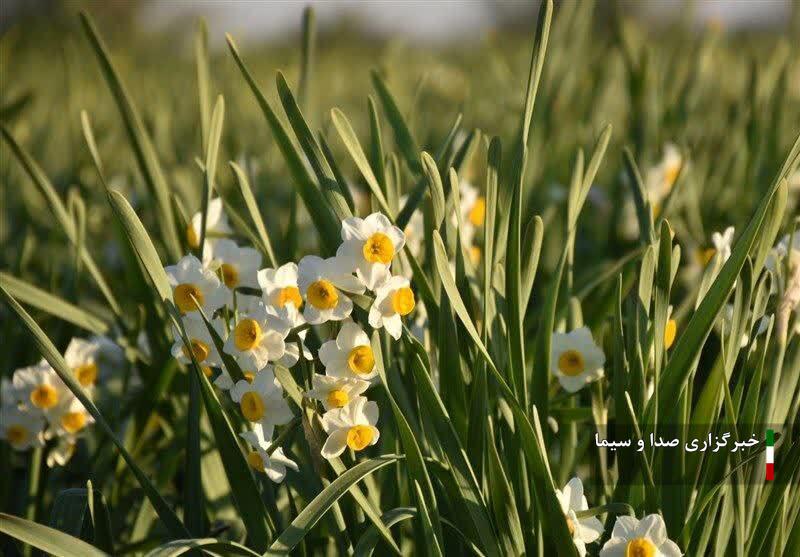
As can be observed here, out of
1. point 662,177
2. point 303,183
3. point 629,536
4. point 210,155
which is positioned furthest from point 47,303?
point 662,177

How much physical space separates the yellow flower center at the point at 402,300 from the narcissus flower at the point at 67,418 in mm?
512

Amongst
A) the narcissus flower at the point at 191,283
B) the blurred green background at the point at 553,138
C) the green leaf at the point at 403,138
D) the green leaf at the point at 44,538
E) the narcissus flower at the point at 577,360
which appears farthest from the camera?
the blurred green background at the point at 553,138

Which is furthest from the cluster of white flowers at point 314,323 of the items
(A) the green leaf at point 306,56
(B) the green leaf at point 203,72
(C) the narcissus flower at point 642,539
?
(A) the green leaf at point 306,56

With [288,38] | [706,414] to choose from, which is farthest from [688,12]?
[288,38]

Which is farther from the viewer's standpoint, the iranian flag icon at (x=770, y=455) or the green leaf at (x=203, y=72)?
the green leaf at (x=203, y=72)

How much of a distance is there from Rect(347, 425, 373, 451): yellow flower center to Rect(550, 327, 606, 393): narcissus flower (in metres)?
0.27

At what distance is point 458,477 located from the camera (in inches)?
32.9

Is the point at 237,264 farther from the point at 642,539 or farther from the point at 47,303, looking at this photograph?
the point at 642,539

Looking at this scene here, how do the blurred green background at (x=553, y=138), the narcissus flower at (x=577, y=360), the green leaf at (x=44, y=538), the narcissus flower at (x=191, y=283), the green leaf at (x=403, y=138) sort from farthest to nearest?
the blurred green background at (x=553, y=138), the green leaf at (x=403, y=138), the narcissus flower at (x=577, y=360), the narcissus flower at (x=191, y=283), the green leaf at (x=44, y=538)

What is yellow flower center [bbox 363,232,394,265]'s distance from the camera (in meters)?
0.81

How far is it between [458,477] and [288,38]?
30.4 ft

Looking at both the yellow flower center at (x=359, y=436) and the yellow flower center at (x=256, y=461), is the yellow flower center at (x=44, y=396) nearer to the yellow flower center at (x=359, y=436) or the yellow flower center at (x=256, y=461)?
the yellow flower center at (x=256, y=461)

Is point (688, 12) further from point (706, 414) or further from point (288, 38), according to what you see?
point (288, 38)

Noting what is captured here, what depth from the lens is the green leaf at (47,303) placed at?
1.17 meters
